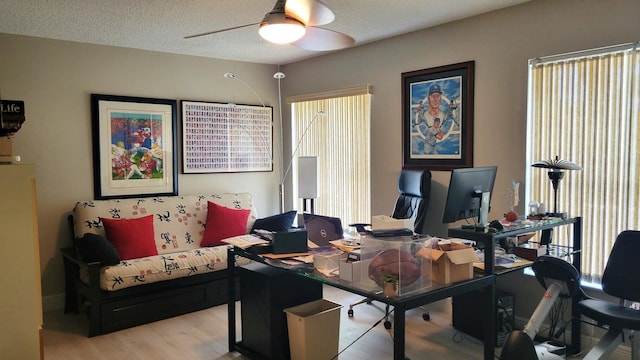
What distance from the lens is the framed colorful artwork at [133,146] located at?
4.57m

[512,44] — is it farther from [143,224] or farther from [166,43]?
[143,224]

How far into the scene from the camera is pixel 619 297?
2.81 m

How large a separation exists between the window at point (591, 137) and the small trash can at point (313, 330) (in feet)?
5.89

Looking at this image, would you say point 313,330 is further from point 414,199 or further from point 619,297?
point 619,297

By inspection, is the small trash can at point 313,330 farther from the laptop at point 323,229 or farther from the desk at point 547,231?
the desk at point 547,231

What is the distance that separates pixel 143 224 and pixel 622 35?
161 inches

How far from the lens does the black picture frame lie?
3.90 metres

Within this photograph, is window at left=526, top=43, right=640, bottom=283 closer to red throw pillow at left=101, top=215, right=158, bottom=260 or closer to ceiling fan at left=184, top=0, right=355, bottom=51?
ceiling fan at left=184, top=0, right=355, bottom=51

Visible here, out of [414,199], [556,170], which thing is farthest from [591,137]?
[414,199]

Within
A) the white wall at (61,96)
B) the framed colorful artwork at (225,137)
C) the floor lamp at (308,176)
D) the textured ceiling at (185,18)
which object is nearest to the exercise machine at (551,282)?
the textured ceiling at (185,18)

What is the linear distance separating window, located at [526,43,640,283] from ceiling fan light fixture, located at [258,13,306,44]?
1.86 m

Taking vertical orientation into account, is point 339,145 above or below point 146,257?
above

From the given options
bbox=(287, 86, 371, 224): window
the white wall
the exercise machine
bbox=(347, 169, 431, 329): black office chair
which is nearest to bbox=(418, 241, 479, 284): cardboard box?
the exercise machine

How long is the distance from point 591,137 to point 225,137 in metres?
3.71
